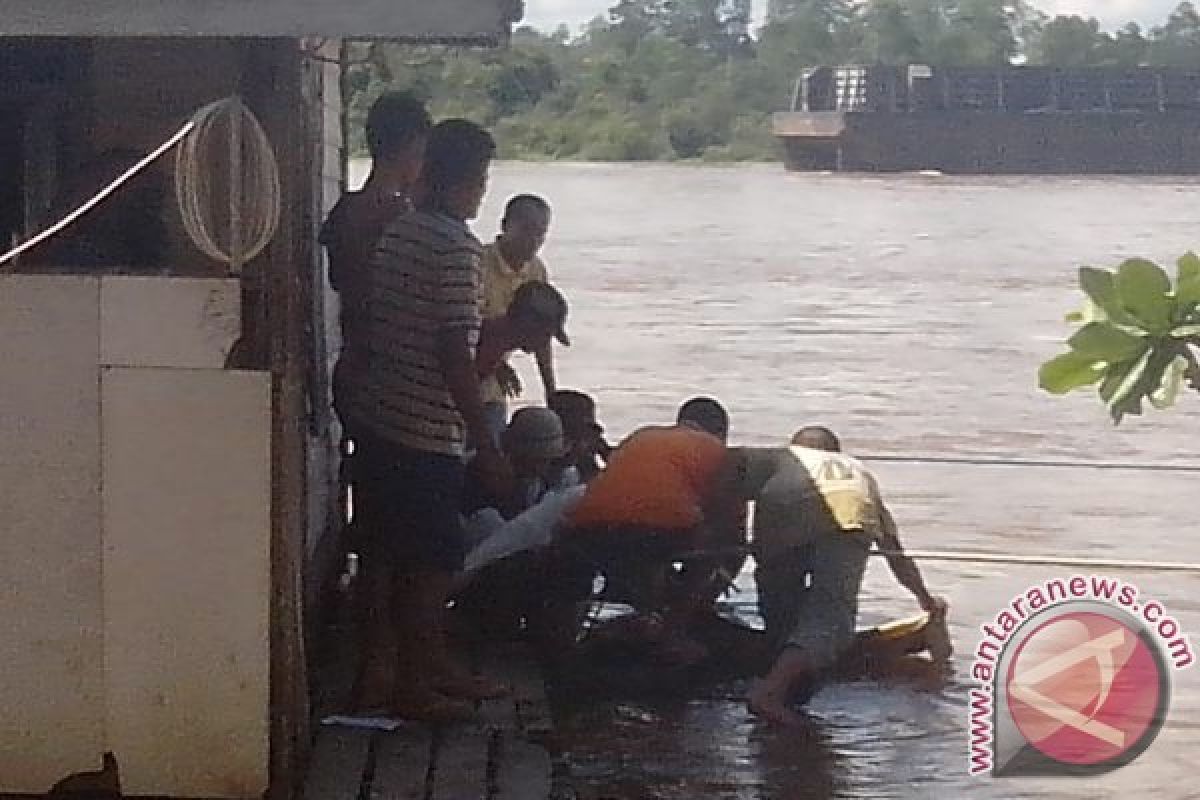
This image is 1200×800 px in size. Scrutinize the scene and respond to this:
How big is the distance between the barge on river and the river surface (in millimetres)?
5376

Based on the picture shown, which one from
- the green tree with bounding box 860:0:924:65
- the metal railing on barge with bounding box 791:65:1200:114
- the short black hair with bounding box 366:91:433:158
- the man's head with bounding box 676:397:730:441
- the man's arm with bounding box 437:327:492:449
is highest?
the green tree with bounding box 860:0:924:65

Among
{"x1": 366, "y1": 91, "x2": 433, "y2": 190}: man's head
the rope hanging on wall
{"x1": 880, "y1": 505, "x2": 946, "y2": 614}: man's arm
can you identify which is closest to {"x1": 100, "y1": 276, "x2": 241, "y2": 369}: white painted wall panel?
the rope hanging on wall

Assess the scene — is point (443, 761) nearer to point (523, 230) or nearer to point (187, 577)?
point (187, 577)

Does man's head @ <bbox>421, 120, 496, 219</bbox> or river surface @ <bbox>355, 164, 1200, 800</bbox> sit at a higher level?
man's head @ <bbox>421, 120, 496, 219</bbox>

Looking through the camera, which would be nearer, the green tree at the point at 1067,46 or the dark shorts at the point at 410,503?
the dark shorts at the point at 410,503

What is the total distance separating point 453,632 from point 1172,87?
47.8m

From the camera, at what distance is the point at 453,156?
608 cm

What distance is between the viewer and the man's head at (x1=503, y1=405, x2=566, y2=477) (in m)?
7.17

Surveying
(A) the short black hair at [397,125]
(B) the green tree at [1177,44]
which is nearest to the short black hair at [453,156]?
(A) the short black hair at [397,125]

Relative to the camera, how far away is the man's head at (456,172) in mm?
6059

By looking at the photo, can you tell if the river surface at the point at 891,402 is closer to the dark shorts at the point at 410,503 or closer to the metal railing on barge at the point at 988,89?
the dark shorts at the point at 410,503

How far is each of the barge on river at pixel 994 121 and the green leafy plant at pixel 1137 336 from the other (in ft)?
153

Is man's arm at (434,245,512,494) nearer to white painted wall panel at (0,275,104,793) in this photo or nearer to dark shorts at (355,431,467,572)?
dark shorts at (355,431,467,572)

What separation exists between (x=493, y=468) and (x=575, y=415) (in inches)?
63.0
